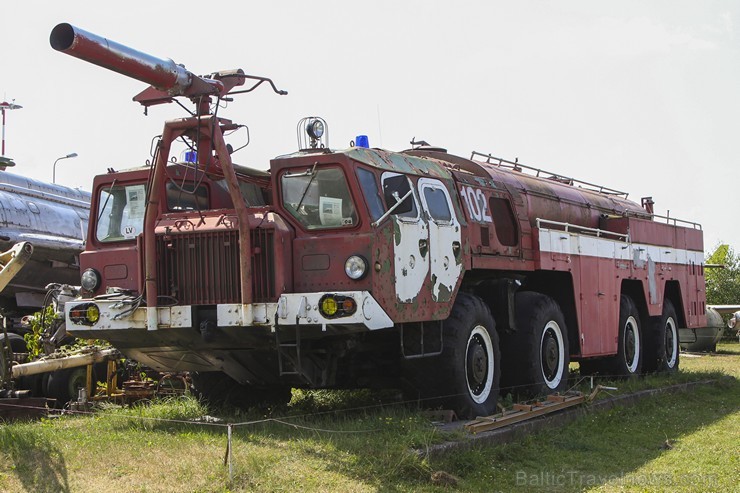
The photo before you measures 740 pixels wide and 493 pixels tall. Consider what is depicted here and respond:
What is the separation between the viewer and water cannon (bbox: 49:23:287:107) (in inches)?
306

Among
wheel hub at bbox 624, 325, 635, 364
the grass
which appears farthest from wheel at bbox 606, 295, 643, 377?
the grass

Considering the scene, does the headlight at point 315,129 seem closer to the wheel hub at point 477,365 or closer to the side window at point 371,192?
the side window at point 371,192

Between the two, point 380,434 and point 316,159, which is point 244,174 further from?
point 380,434

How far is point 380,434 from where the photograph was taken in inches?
341

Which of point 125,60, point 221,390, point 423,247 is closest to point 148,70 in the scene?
point 125,60

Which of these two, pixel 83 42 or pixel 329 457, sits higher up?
pixel 83 42

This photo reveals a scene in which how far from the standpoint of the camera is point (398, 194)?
32.5ft

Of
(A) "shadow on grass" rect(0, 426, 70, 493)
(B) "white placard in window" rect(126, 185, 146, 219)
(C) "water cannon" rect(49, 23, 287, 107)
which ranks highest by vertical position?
(C) "water cannon" rect(49, 23, 287, 107)

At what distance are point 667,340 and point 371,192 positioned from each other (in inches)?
383

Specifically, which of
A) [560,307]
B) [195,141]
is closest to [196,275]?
[195,141]

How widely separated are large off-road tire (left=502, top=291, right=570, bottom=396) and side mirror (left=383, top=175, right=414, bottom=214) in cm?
299

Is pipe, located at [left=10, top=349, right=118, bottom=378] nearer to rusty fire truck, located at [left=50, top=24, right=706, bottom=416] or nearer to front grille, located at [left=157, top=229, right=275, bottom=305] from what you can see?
rusty fire truck, located at [left=50, top=24, right=706, bottom=416]

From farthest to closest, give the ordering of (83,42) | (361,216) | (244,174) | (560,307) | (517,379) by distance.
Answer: (560,307)
(517,379)
(244,174)
(361,216)
(83,42)

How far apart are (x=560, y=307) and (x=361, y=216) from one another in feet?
17.4
